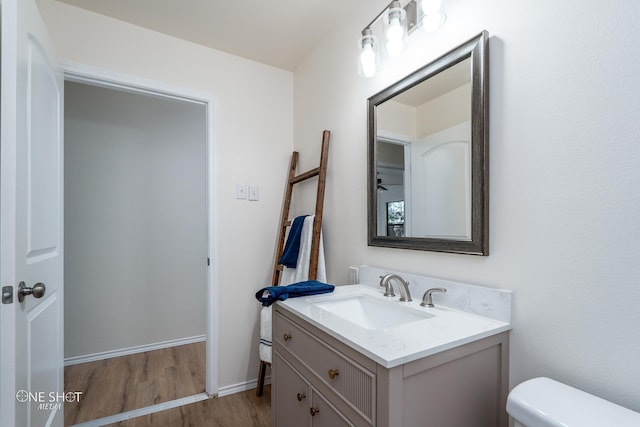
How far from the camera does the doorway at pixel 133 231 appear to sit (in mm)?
2490

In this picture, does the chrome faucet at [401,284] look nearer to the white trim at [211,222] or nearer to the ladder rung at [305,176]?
the ladder rung at [305,176]

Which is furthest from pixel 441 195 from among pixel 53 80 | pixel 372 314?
pixel 53 80

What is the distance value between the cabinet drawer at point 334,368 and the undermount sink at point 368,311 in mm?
139

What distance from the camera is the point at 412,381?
30.4 inches

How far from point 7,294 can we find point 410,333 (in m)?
→ 1.20

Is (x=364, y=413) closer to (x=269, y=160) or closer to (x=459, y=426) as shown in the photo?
(x=459, y=426)

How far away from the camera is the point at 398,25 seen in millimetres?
1239

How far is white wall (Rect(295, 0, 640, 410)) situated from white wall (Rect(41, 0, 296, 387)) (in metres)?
1.25

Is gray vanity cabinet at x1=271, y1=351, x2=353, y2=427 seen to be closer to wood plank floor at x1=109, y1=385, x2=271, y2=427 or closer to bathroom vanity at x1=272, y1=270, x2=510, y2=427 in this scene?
bathroom vanity at x1=272, y1=270, x2=510, y2=427

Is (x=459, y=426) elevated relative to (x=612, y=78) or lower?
lower

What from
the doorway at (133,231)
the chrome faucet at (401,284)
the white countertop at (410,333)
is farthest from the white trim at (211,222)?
the chrome faucet at (401,284)

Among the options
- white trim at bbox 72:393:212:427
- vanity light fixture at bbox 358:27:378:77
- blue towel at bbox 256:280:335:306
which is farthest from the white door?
vanity light fixture at bbox 358:27:378:77

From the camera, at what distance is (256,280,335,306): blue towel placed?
1266mm

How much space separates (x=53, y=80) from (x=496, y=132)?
190cm
